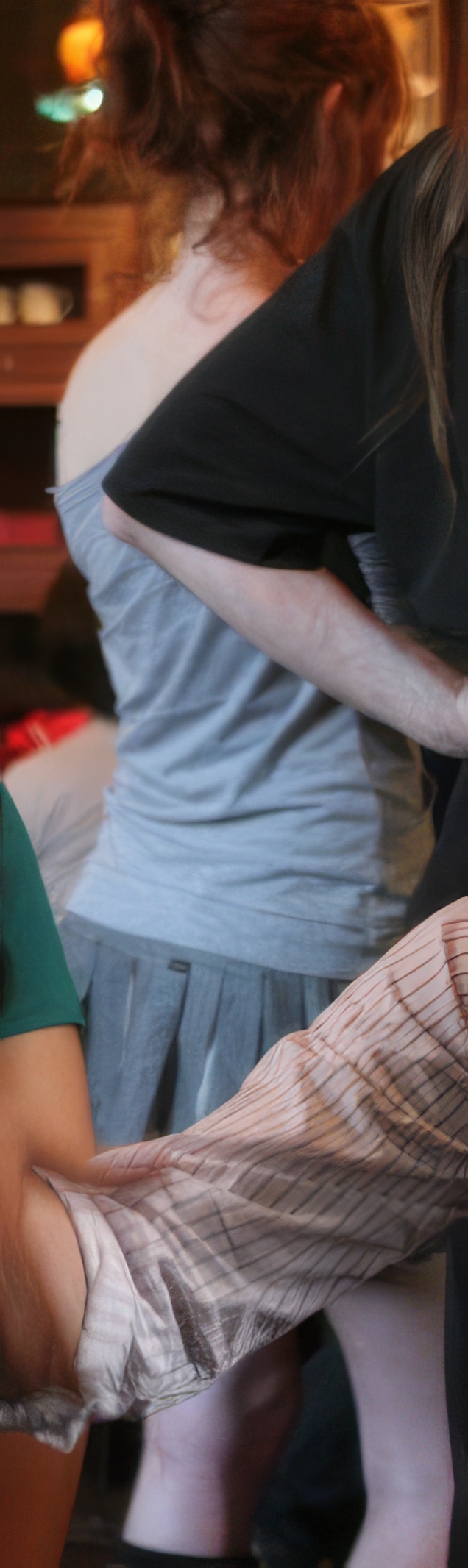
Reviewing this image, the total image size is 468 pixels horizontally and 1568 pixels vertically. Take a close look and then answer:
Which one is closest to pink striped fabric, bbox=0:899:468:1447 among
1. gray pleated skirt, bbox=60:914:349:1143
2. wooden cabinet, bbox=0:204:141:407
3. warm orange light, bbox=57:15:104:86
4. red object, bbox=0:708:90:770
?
gray pleated skirt, bbox=60:914:349:1143

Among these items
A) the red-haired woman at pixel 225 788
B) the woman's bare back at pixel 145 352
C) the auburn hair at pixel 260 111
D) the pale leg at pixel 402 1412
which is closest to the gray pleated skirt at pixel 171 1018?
the red-haired woman at pixel 225 788

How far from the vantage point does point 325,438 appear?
1.97ft

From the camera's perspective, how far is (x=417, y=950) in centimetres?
62

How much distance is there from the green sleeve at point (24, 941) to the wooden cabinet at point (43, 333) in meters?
0.11

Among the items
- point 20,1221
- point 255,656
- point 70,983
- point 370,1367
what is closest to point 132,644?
point 255,656

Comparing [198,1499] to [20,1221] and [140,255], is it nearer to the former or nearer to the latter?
[20,1221]

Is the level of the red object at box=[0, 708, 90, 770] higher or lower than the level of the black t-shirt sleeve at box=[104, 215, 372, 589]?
lower

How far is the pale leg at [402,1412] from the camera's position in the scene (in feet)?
2.05

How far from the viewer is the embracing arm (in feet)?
2.00

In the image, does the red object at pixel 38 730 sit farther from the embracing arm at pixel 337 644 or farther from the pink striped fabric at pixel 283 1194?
the pink striped fabric at pixel 283 1194

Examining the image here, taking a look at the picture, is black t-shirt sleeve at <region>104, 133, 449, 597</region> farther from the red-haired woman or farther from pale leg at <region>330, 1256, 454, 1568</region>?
pale leg at <region>330, 1256, 454, 1568</region>

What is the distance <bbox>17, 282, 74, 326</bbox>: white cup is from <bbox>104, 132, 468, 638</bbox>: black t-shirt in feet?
0.22

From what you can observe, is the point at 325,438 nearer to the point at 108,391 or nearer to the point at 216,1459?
the point at 108,391

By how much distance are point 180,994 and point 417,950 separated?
0.12 metres
